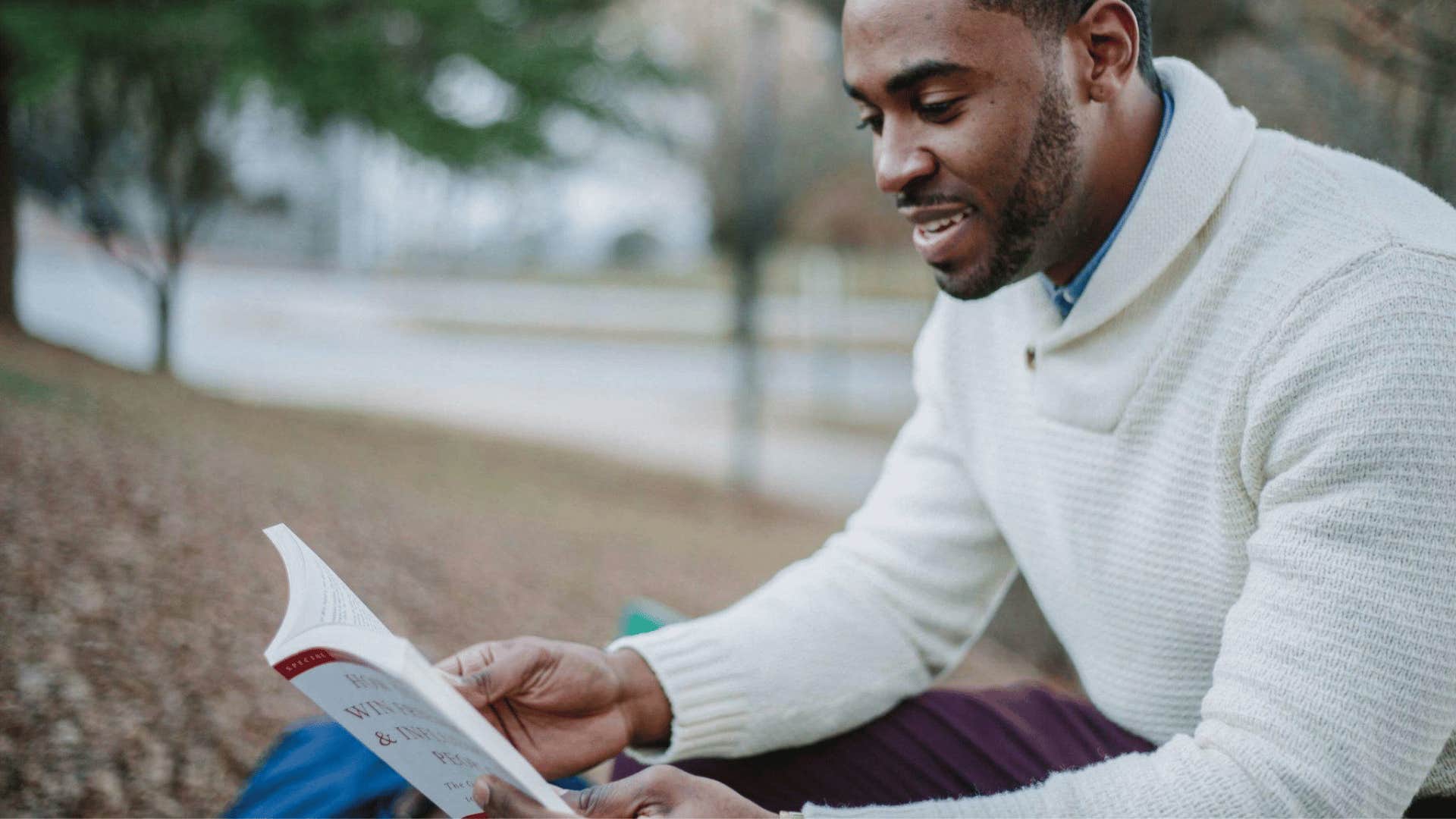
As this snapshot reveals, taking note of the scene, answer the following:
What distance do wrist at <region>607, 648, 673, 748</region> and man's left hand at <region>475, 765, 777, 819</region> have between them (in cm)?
41

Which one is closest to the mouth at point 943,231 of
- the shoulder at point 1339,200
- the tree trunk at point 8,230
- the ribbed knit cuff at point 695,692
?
the shoulder at point 1339,200

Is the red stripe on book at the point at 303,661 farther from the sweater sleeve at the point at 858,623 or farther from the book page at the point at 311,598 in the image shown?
the sweater sleeve at the point at 858,623

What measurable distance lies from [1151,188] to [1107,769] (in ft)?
2.54

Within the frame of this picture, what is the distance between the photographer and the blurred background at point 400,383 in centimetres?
317

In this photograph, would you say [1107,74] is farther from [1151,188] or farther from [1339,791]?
[1339,791]

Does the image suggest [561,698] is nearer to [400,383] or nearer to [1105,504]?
[1105,504]

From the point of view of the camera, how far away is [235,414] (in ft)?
25.8

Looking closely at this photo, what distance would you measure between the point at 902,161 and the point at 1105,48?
323 millimetres

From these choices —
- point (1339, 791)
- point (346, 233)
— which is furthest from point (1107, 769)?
point (346, 233)

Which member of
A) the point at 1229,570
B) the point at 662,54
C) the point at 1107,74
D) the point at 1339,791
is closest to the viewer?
the point at 1339,791

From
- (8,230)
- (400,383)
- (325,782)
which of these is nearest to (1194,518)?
(325,782)

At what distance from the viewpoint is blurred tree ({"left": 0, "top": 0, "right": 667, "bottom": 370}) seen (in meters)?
7.43

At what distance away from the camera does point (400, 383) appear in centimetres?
1402

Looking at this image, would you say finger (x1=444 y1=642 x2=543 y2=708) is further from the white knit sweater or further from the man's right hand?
the white knit sweater
